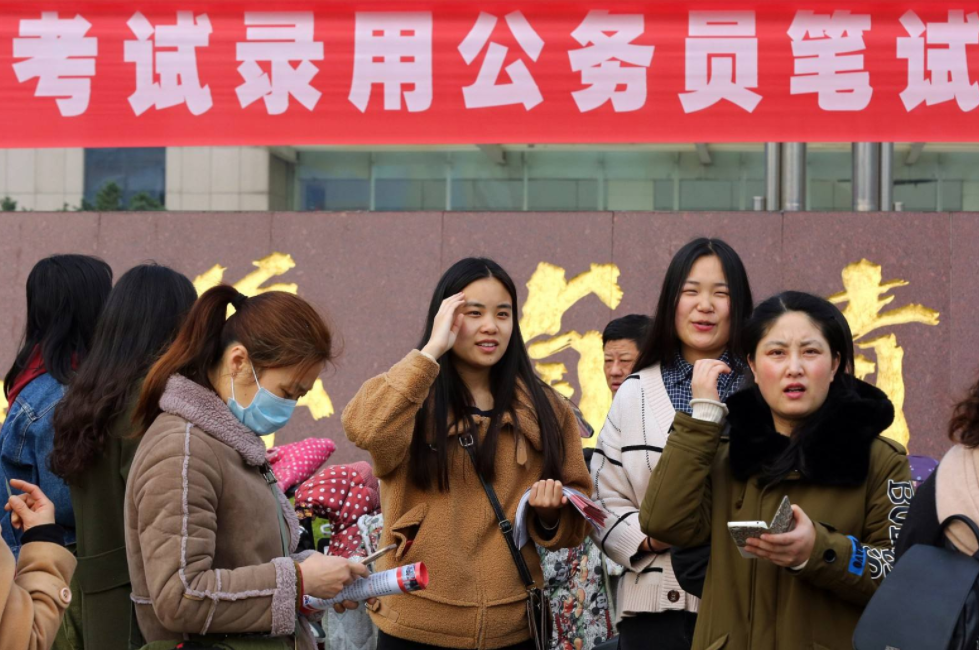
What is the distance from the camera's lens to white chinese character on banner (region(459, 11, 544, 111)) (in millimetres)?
A: 5598

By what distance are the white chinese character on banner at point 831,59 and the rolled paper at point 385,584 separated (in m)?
3.74

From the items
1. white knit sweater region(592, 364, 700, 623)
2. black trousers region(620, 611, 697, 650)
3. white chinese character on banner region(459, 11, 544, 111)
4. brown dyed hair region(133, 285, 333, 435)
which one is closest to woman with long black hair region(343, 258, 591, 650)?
white knit sweater region(592, 364, 700, 623)

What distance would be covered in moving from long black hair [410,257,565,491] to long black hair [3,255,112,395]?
105 centimetres

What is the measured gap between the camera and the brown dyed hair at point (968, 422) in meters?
2.26

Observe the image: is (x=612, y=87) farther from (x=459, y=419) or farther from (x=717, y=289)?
(x=459, y=419)

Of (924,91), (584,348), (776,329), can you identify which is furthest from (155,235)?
(776,329)

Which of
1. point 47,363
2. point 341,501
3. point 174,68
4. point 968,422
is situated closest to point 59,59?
point 174,68

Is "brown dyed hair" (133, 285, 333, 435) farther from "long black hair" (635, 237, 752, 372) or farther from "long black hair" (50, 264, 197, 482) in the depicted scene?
"long black hair" (635, 237, 752, 372)

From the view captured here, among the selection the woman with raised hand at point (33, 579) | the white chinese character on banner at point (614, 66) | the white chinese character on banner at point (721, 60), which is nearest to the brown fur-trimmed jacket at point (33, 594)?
the woman with raised hand at point (33, 579)

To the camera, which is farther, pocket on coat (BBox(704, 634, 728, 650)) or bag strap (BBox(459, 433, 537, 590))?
bag strap (BBox(459, 433, 537, 590))

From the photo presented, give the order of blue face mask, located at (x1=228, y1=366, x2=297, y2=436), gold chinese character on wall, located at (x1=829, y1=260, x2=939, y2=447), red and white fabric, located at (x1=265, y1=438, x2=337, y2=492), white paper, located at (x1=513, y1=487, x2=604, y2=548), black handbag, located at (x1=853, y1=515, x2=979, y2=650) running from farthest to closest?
gold chinese character on wall, located at (x1=829, y1=260, x2=939, y2=447), red and white fabric, located at (x1=265, y1=438, x2=337, y2=492), white paper, located at (x1=513, y1=487, x2=604, y2=548), blue face mask, located at (x1=228, y1=366, x2=297, y2=436), black handbag, located at (x1=853, y1=515, x2=979, y2=650)

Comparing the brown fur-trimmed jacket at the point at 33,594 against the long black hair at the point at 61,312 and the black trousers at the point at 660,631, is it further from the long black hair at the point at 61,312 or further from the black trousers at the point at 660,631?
the black trousers at the point at 660,631

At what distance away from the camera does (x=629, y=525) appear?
3131mm

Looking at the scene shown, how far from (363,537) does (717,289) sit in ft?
5.02
